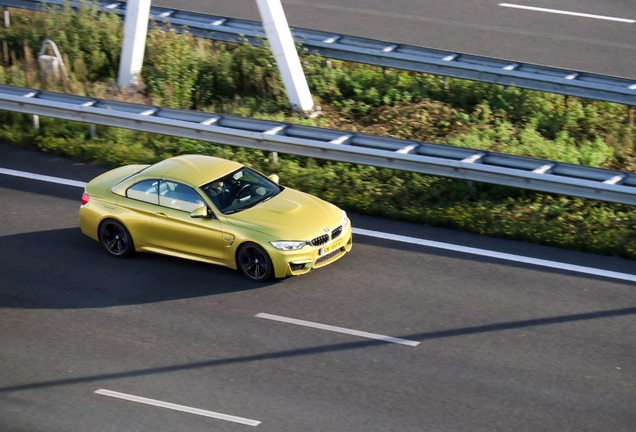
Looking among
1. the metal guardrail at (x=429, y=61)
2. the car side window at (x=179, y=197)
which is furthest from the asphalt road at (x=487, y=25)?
the car side window at (x=179, y=197)

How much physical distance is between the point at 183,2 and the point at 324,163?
953 cm

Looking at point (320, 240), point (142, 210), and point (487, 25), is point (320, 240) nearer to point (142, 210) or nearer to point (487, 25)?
point (142, 210)

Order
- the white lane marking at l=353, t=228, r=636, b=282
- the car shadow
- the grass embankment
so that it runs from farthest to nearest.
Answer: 1. the grass embankment
2. the white lane marking at l=353, t=228, r=636, b=282
3. the car shadow

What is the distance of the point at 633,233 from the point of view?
1134cm

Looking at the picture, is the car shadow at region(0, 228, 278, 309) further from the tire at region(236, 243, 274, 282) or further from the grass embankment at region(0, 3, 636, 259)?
the grass embankment at region(0, 3, 636, 259)

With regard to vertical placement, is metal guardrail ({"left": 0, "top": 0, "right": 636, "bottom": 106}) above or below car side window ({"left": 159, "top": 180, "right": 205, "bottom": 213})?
above

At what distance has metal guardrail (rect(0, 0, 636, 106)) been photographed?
14648mm

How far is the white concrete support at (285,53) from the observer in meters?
14.6

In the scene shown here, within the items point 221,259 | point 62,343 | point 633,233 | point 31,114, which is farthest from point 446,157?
point 31,114

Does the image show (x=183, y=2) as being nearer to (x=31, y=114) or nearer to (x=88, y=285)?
(x=31, y=114)

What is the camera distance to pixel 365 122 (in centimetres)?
1547

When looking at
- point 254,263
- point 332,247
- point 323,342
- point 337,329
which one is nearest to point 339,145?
point 332,247

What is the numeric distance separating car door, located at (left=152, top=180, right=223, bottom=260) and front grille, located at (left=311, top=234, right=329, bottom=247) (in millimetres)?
1250

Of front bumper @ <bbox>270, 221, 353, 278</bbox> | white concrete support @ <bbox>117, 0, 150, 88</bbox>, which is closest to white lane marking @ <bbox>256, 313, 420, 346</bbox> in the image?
front bumper @ <bbox>270, 221, 353, 278</bbox>
